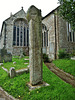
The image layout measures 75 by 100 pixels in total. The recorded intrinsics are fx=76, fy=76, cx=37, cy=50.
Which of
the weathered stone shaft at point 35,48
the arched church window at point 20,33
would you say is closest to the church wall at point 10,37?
the arched church window at point 20,33

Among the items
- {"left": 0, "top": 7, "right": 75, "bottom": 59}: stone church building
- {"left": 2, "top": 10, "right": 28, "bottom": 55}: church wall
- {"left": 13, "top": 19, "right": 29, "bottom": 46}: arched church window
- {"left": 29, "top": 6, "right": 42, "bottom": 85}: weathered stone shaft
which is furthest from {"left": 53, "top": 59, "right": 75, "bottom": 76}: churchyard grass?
{"left": 13, "top": 19, "right": 29, "bottom": 46}: arched church window

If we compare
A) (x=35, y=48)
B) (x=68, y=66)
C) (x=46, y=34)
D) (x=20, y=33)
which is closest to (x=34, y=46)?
(x=35, y=48)

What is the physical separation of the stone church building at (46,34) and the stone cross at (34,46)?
6248mm

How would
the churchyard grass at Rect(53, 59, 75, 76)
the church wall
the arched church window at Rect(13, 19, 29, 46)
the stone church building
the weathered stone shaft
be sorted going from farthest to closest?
1. the arched church window at Rect(13, 19, 29, 46)
2. the church wall
3. the stone church building
4. the churchyard grass at Rect(53, 59, 75, 76)
5. the weathered stone shaft

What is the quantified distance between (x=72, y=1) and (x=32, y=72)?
512 centimetres

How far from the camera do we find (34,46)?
3.11m

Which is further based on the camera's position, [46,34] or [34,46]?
[46,34]

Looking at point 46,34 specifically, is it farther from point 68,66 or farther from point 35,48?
point 35,48

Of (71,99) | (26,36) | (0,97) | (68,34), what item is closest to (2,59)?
(0,97)

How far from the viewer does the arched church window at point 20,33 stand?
15703 mm

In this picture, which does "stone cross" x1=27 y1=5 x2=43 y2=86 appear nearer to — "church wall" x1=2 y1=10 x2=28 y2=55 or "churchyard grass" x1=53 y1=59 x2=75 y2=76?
"churchyard grass" x1=53 y1=59 x2=75 y2=76

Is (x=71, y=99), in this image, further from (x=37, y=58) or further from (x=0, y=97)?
(x=0, y=97)

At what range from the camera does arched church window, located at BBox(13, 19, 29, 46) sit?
15703mm

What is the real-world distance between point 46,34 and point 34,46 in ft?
36.0
